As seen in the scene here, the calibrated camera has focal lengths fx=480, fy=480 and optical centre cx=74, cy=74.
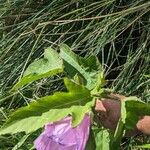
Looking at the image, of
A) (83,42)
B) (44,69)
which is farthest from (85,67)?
(83,42)

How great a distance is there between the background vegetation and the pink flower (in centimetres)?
107

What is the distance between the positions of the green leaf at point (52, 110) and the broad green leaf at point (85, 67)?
53mm

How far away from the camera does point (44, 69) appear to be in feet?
1.45

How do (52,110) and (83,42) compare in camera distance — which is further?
(83,42)

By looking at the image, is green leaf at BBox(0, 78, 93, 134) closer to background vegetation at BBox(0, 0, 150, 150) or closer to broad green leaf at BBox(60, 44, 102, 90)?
broad green leaf at BBox(60, 44, 102, 90)

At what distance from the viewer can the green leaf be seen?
1.23 feet

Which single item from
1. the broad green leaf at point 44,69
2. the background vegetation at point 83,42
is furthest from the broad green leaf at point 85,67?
the background vegetation at point 83,42

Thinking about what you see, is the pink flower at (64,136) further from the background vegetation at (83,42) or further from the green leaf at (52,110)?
the background vegetation at (83,42)

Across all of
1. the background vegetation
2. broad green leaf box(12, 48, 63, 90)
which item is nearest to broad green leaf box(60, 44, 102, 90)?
broad green leaf box(12, 48, 63, 90)

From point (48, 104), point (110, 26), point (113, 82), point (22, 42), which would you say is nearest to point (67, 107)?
point (48, 104)

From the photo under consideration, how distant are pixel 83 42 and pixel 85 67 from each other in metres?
1.31

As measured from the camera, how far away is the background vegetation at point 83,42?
161 cm

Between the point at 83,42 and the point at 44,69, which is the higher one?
the point at 44,69

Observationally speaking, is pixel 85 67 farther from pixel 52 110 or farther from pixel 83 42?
pixel 83 42
